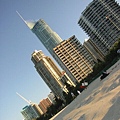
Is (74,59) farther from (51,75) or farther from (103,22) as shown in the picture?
(103,22)

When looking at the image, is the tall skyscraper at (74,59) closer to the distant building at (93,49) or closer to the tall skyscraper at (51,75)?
the distant building at (93,49)

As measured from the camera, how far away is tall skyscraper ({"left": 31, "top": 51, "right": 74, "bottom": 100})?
163 m

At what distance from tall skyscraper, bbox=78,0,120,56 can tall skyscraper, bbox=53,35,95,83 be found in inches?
635

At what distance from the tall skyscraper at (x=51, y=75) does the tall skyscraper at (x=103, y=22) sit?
113 feet

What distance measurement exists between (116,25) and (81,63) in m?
37.5

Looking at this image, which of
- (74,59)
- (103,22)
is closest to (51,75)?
(74,59)

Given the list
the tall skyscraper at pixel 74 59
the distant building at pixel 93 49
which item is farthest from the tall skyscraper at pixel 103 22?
the tall skyscraper at pixel 74 59

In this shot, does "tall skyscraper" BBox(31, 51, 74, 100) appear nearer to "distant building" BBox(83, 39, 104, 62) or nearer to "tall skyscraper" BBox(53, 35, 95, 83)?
"tall skyscraper" BBox(53, 35, 95, 83)

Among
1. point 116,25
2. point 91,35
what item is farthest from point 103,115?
point 91,35

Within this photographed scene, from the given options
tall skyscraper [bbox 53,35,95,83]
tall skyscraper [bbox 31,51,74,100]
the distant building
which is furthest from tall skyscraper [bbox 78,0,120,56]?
tall skyscraper [bbox 31,51,74,100]

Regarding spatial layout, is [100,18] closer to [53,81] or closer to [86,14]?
[86,14]

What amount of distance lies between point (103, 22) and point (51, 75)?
48851 mm

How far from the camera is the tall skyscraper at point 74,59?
519ft

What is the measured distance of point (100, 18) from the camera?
151 meters
